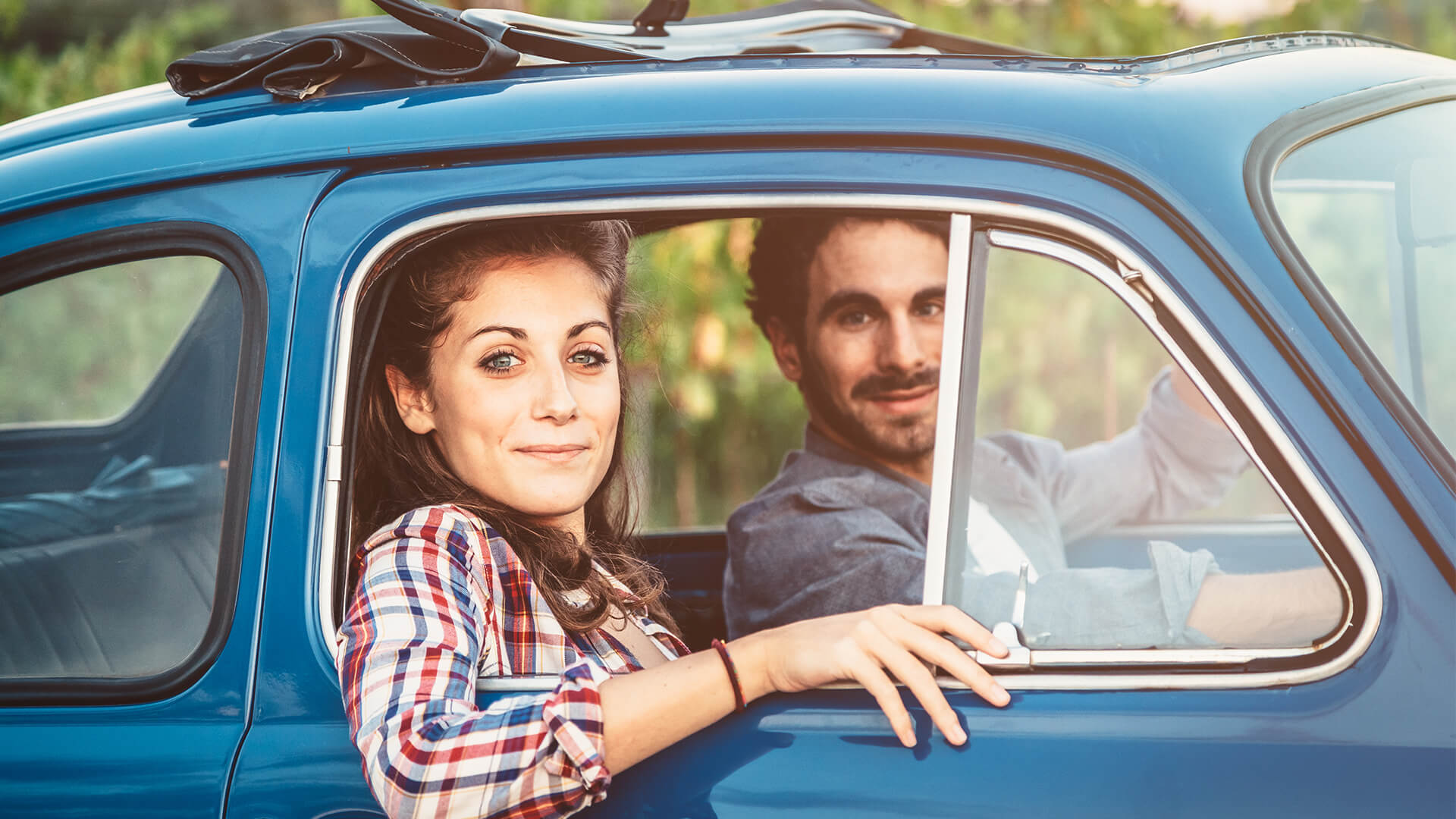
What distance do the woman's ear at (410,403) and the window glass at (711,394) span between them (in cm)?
269

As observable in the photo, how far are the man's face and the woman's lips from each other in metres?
0.84

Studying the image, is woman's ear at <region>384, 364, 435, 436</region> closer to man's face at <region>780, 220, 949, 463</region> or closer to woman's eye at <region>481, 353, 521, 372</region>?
woman's eye at <region>481, 353, 521, 372</region>

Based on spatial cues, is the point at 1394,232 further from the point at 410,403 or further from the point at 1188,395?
the point at 410,403

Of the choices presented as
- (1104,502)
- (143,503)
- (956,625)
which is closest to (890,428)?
(1104,502)

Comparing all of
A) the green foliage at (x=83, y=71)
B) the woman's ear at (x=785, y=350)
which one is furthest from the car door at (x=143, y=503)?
the green foliage at (x=83, y=71)

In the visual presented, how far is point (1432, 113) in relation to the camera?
1.55m

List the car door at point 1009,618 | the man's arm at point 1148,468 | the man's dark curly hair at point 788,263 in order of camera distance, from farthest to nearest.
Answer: the man's arm at point 1148,468, the man's dark curly hair at point 788,263, the car door at point 1009,618

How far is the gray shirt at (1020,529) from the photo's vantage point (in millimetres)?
1379

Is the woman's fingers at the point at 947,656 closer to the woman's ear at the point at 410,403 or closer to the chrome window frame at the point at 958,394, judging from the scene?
the chrome window frame at the point at 958,394

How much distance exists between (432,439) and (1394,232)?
1505mm

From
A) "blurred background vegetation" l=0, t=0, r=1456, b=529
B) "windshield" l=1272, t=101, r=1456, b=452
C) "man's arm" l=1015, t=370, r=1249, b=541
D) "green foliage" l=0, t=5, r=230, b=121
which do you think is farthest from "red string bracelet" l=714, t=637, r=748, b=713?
"green foliage" l=0, t=5, r=230, b=121

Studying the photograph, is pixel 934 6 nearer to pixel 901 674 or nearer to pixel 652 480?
pixel 652 480

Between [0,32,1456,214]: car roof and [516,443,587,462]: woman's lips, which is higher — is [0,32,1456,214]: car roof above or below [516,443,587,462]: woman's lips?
above

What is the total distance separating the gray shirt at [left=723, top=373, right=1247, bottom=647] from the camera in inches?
54.3
